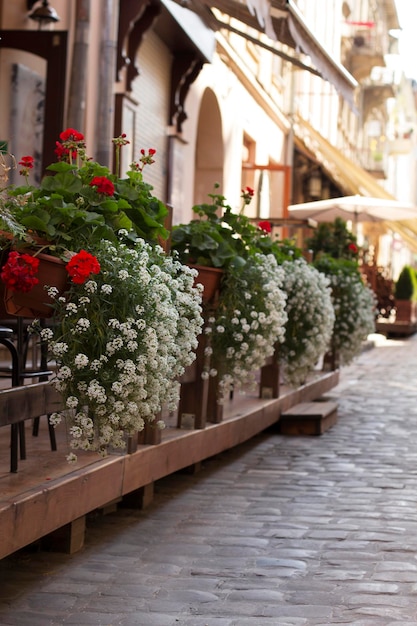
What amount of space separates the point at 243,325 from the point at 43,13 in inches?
173

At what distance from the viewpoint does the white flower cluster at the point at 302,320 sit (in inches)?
345

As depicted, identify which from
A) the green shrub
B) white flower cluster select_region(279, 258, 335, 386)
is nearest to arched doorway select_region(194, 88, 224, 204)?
white flower cluster select_region(279, 258, 335, 386)

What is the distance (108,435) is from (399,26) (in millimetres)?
43280

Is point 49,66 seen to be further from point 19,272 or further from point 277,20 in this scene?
point 19,272

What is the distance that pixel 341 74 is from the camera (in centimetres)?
1034

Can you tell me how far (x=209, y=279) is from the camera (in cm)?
678

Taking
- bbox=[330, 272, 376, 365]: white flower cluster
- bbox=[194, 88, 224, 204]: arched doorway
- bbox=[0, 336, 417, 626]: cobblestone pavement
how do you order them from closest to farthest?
Result: 1. bbox=[0, 336, 417, 626]: cobblestone pavement
2. bbox=[330, 272, 376, 365]: white flower cluster
3. bbox=[194, 88, 224, 204]: arched doorway

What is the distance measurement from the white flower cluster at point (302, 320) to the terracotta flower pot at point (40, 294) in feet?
13.3

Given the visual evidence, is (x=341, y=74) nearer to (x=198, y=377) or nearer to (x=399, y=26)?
(x=198, y=377)

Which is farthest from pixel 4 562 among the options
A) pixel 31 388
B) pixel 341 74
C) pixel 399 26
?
pixel 399 26

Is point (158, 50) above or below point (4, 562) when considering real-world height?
above

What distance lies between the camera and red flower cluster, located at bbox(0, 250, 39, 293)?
4.35 meters

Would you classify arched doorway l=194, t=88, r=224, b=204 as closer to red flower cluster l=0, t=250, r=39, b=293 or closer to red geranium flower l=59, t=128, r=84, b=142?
red geranium flower l=59, t=128, r=84, b=142

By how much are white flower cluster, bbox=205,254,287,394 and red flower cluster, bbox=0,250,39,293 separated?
97.5 inches
